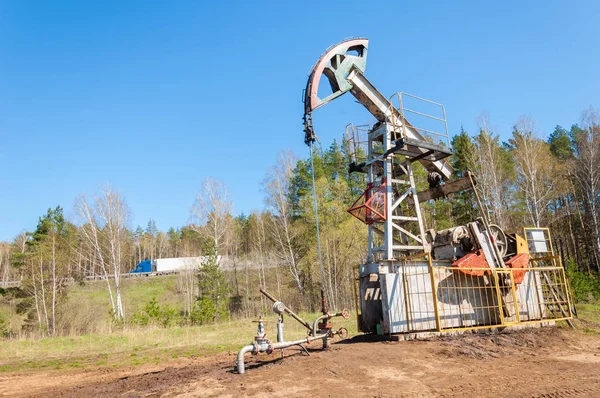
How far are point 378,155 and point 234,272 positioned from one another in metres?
31.9

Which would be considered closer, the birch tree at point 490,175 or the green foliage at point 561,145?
the birch tree at point 490,175

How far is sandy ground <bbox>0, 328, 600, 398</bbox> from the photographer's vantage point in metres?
5.56

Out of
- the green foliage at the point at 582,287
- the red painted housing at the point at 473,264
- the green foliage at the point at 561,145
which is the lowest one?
the green foliage at the point at 582,287

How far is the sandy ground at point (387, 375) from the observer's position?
556 centimetres

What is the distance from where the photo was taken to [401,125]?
1097cm

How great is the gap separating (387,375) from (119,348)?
1073 cm

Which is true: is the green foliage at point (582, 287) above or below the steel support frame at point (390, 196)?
below

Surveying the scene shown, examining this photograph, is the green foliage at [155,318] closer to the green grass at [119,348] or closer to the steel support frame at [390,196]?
the green grass at [119,348]

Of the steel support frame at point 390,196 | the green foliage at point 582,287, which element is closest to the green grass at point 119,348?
the steel support frame at point 390,196

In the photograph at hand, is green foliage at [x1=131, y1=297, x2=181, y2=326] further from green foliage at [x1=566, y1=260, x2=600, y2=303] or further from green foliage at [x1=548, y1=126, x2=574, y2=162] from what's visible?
green foliage at [x1=548, y1=126, x2=574, y2=162]

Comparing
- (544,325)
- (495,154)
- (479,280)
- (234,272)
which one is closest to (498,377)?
(479,280)

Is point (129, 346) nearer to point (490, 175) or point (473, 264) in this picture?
point (473, 264)

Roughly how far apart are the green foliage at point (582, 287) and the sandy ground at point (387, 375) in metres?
13.4

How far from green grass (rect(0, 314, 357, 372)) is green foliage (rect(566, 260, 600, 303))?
42.2 feet
